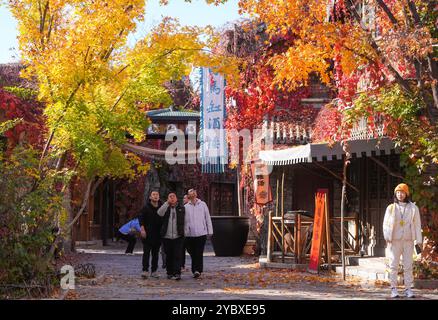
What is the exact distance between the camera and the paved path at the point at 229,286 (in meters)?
13.5

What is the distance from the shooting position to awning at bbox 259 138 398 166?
18.0 meters

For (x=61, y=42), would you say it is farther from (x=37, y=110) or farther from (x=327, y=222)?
(x=37, y=110)

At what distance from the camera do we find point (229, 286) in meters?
15.4

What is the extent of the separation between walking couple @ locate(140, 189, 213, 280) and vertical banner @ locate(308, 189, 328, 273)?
8.00 feet

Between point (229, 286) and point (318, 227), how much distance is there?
3344 millimetres

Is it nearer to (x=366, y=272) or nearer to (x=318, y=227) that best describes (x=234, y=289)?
(x=366, y=272)

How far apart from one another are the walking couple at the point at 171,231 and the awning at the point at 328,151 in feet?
10.9

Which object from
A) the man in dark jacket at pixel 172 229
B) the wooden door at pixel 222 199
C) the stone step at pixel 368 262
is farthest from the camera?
the wooden door at pixel 222 199

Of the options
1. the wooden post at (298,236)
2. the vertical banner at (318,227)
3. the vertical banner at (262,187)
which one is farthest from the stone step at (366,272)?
the vertical banner at (262,187)

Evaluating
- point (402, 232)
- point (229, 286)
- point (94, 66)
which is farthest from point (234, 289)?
point (94, 66)

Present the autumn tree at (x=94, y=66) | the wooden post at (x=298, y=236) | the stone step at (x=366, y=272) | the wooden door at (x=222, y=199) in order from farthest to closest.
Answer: the wooden door at (x=222, y=199)
the wooden post at (x=298, y=236)
the stone step at (x=366, y=272)
the autumn tree at (x=94, y=66)

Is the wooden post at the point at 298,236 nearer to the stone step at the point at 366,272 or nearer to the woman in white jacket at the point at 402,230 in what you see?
the stone step at the point at 366,272

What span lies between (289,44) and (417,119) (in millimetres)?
12518
